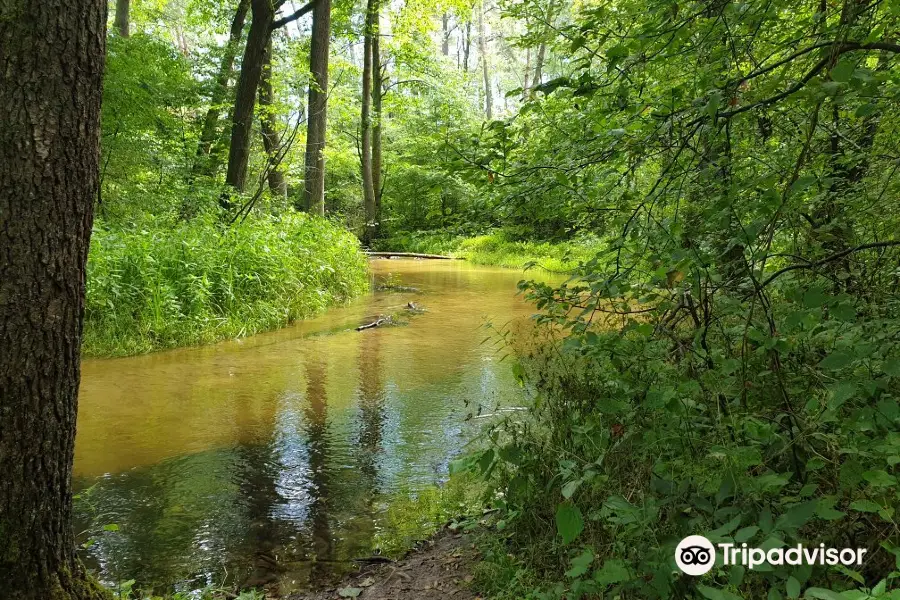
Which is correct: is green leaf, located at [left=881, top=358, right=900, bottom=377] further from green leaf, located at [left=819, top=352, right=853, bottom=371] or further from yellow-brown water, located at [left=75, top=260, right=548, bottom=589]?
yellow-brown water, located at [left=75, top=260, right=548, bottom=589]

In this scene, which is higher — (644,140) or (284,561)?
(644,140)

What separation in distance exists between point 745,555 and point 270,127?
13.6m

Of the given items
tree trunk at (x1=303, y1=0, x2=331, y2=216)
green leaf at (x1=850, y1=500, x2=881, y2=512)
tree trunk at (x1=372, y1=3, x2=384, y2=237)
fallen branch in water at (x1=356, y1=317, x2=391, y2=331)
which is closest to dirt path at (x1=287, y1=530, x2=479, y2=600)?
green leaf at (x1=850, y1=500, x2=881, y2=512)

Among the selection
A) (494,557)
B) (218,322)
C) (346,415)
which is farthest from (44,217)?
(218,322)

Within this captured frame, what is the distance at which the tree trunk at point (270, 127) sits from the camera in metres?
11.9

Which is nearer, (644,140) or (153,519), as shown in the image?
(644,140)

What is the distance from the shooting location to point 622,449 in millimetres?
2582

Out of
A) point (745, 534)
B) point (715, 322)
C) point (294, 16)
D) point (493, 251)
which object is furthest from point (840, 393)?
point (493, 251)

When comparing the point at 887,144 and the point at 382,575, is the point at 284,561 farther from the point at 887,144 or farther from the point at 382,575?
the point at 887,144

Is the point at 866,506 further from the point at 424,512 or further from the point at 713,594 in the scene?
the point at 424,512

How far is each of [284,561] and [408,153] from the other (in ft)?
89.9

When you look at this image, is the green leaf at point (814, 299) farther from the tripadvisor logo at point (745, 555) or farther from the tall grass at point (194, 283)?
the tall grass at point (194, 283)

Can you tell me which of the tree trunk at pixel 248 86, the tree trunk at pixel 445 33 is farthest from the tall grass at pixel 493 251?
the tree trunk at pixel 445 33

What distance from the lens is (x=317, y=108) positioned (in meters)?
12.9
